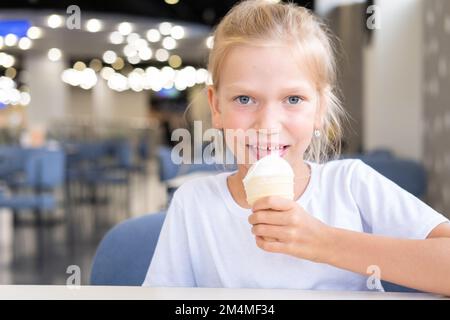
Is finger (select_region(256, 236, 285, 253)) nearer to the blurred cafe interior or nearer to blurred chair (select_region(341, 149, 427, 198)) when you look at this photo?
the blurred cafe interior

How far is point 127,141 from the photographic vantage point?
9.74 meters

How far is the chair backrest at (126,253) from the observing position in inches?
53.7

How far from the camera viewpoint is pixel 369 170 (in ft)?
3.51

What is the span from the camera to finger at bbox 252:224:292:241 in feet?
2.60

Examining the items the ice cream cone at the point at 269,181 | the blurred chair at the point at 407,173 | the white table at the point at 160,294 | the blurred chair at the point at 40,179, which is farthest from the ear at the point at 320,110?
the blurred chair at the point at 40,179

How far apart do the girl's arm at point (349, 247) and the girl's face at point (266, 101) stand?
0.63 feet

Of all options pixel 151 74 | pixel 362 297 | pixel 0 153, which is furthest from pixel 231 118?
pixel 151 74

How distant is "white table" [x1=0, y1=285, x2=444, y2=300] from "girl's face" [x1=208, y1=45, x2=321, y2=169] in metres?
0.33

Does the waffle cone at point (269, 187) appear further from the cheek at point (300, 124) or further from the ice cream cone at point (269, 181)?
the cheek at point (300, 124)

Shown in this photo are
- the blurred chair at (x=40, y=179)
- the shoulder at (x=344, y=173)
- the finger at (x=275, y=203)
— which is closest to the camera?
the finger at (x=275, y=203)

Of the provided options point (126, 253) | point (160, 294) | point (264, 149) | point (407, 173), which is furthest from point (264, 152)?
point (407, 173)

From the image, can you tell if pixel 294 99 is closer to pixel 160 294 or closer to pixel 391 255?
pixel 391 255

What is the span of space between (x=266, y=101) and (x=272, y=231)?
25 cm
